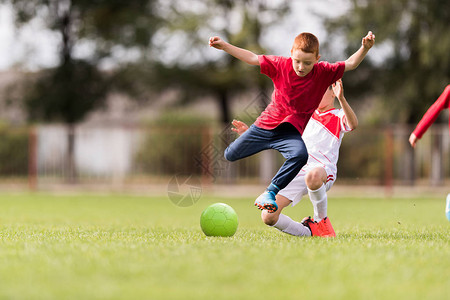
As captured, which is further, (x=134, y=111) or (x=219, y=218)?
(x=134, y=111)

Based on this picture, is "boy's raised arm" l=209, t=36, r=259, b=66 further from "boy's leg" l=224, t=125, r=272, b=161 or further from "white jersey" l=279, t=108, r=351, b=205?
"white jersey" l=279, t=108, r=351, b=205

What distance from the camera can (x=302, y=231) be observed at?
268 inches

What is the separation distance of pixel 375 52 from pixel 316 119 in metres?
16.9

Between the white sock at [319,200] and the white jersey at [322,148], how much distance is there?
0.18 meters

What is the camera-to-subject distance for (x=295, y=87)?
634 centimetres

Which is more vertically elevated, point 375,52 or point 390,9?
point 390,9

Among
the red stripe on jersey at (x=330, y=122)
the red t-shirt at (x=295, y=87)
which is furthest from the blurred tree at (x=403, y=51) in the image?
the red t-shirt at (x=295, y=87)

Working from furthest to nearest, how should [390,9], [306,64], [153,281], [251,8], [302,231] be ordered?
1. [251,8]
2. [390,9]
3. [302,231]
4. [306,64]
5. [153,281]

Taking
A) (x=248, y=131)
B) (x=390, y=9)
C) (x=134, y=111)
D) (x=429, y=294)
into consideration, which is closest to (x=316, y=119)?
(x=248, y=131)

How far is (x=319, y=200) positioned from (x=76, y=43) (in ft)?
68.3

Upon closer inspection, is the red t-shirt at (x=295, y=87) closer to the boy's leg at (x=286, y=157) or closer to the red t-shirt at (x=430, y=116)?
the boy's leg at (x=286, y=157)

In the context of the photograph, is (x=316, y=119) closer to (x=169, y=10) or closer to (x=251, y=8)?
(x=251, y=8)

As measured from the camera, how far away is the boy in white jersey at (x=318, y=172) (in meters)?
6.68

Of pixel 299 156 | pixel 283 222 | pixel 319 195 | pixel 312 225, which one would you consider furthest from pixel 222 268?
pixel 312 225
